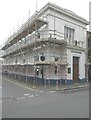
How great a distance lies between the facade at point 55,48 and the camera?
18969 millimetres

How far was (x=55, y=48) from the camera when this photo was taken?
19812mm

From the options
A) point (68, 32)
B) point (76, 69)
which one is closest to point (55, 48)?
point (68, 32)

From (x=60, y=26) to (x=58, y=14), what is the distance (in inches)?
52.7

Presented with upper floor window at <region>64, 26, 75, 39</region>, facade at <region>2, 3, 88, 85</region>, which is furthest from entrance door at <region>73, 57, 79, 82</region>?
upper floor window at <region>64, 26, 75, 39</region>

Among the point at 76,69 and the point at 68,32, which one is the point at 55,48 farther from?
the point at 76,69

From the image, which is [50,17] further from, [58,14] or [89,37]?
[89,37]

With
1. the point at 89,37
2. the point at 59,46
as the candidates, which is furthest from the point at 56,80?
the point at 89,37

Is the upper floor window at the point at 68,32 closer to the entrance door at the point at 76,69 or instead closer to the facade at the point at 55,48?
the facade at the point at 55,48

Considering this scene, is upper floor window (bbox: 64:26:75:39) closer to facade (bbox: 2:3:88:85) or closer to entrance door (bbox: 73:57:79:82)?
facade (bbox: 2:3:88:85)

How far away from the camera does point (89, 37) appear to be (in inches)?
1040

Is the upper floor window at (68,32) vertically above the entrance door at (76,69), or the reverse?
the upper floor window at (68,32)

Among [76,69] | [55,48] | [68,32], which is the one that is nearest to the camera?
[55,48]

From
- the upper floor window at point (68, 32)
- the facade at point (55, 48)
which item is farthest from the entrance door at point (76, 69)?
the upper floor window at point (68, 32)

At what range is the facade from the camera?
18969 mm
